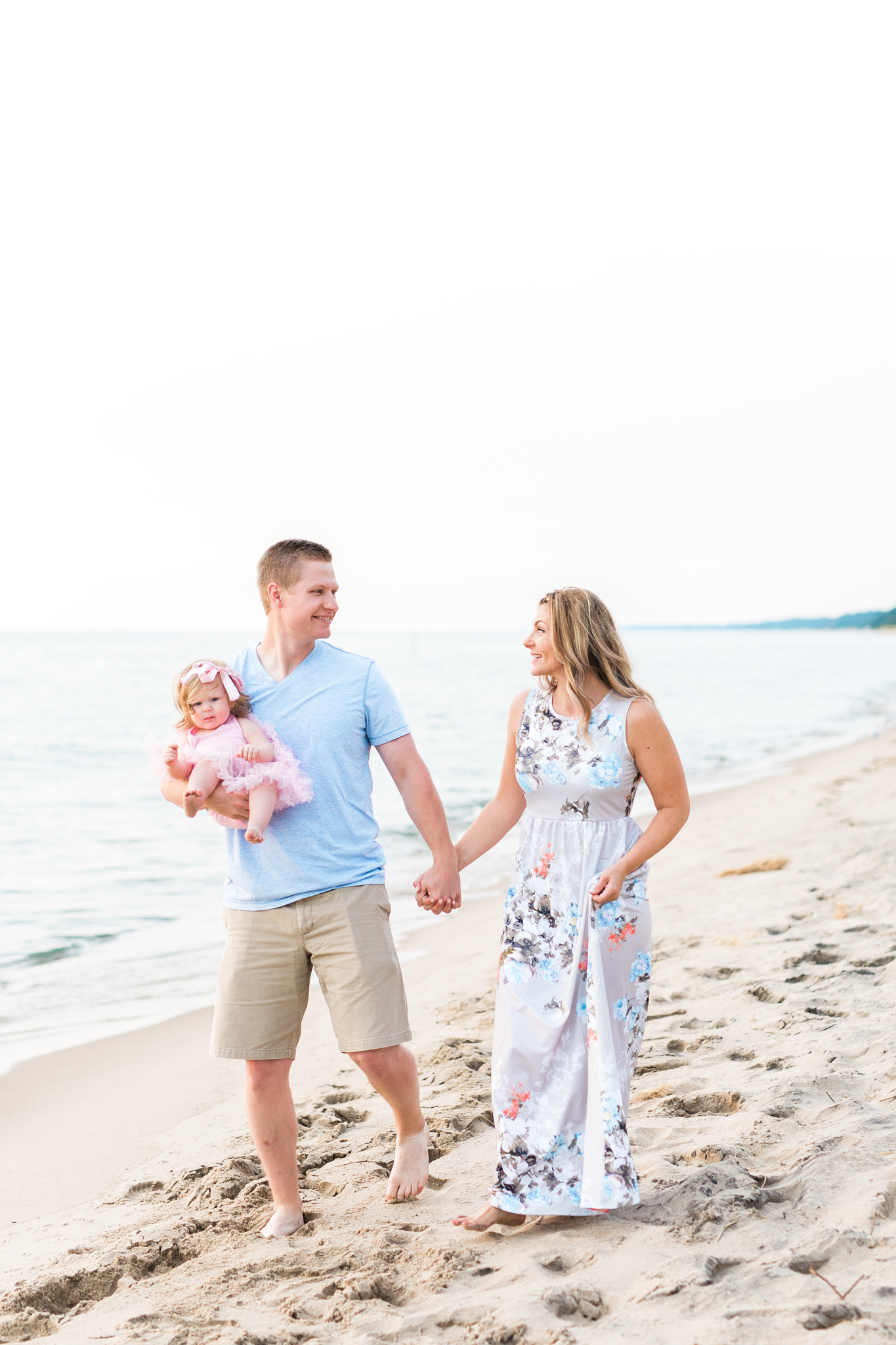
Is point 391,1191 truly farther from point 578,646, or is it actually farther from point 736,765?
point 736,765

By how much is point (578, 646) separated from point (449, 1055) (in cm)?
251

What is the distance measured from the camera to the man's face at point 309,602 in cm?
340

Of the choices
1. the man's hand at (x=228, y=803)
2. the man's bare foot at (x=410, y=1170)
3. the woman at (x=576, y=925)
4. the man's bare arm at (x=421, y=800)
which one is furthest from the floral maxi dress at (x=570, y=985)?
the man's hand at (x=228, y=803)

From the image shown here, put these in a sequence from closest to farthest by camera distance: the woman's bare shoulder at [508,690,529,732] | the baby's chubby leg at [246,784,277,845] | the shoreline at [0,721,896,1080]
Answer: the baby's chubby leg at [246,784,277,845]
the woman's bare shoulder at [508,690,529,732]
the shoreline at [0,721,896,1080]

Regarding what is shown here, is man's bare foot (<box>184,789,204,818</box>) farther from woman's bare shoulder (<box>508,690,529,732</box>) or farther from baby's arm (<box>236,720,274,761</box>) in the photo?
woman's bare shoulder (<box>508,690,529,732</box>)

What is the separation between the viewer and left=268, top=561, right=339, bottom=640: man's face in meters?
3.40

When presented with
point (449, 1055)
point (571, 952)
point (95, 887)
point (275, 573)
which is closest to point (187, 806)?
point (275, 573)

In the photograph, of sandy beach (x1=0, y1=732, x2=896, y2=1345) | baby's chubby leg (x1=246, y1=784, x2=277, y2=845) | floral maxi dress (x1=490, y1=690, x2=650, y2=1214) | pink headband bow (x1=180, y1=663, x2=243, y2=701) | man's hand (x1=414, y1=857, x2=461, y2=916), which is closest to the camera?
sandy beach (x1=0, y1=732, x2=896, y2=1345)

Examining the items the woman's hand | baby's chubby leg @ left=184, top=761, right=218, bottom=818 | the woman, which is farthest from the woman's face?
baby's chubby leg @ left=184, top=761, right=218, bottom=818

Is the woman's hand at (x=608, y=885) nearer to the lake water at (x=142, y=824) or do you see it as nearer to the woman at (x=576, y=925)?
the woman at (x=576, y=925)

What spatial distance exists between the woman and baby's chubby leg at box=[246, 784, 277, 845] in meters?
0.78

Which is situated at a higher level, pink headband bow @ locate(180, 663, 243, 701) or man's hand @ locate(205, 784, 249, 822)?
pink headband bow @ locate(180, 663, 243, 701)

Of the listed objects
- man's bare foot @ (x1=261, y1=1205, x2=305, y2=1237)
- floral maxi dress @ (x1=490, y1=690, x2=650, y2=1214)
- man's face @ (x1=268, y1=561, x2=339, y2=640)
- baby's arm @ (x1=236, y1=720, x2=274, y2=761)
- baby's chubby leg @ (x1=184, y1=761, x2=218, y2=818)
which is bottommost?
man's bare foot @ (x1=261, y1=1205, x2=305, y2=1237)

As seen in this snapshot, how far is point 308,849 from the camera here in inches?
130
